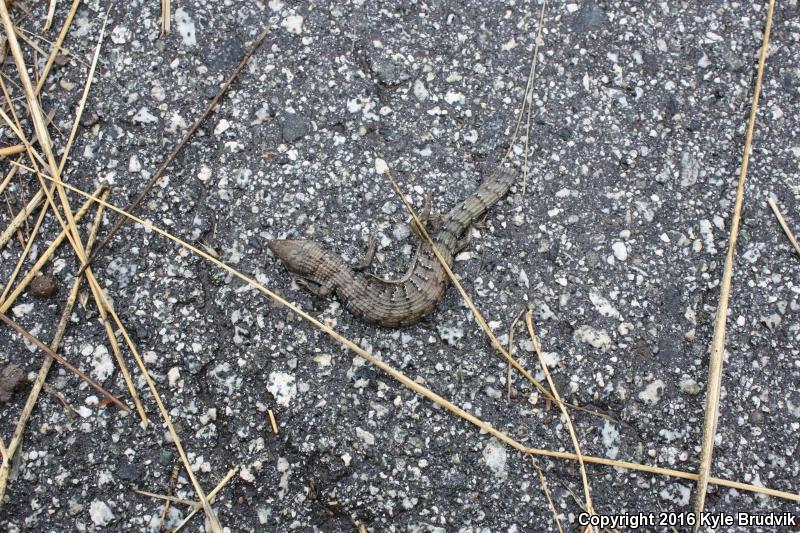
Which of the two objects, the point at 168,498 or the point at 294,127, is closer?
the point at 168,498

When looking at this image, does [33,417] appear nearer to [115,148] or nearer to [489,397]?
[115,148]

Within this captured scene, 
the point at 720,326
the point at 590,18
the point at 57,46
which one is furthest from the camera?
the point at 590,18

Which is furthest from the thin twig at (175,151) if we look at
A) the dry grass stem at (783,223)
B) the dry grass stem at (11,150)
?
the dry grass stem at (783,223)

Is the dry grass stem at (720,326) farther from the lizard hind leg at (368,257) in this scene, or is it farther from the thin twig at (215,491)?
the thin twig at (215,491)

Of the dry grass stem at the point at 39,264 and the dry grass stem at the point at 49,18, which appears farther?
the dry grass stem at the point at 49,18

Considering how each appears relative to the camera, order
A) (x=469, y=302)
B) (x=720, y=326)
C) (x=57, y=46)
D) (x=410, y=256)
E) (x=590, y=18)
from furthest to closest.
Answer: (x=590, y=18) → (x=57, y=46) → (x=410, y=256) → (x=469, y=302) → (x=720, y=326)

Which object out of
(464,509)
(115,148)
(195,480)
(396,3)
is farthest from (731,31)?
(195,480)

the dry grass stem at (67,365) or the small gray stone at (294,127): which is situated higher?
the small gray stone at (294,127)

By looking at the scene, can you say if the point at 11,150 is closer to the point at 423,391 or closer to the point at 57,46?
the point at 57,46

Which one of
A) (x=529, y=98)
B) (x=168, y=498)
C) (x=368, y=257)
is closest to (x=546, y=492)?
(x=368, y=257)
